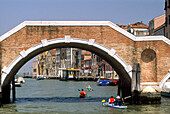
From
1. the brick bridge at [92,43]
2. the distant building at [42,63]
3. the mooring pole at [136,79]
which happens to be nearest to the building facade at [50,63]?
the distant building at [42,63]

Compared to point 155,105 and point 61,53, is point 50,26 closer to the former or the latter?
point 155,105

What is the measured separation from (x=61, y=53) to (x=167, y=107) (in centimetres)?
10555

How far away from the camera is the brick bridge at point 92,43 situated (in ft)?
86.5

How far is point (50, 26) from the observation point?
26.6m

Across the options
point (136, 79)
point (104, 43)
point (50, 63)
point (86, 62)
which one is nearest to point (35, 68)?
point (50, 63)

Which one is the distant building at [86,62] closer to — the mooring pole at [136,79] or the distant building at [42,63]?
the distant building at [42,63]

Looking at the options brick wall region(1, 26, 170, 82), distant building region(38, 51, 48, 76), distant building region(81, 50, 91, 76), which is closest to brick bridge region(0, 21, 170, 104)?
brick wall region(1, 26, 170, 82)

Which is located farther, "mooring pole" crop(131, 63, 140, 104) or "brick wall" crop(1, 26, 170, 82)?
"brick wall" crop(1, 26, 170, 82)

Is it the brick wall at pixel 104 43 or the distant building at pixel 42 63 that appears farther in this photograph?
the distant building at pixel 42 63

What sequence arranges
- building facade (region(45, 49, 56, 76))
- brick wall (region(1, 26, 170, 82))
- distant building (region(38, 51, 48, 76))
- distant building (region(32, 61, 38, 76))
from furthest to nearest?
1. distant building (region(32, 61, 38, 76))
2. distant building (region(38, 51, 48, 76))
3. building facade (region(45, 49, 56, 76))
4. brick wall (region(1, 26, 170, 82))

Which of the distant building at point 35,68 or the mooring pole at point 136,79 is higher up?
the distant building at point 35,68

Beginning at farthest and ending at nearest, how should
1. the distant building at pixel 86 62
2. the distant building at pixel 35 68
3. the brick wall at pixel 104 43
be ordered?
the distant building at pixel 35 68 → the distant building at pixel 86 62 → the brick wall at pixel 104 43

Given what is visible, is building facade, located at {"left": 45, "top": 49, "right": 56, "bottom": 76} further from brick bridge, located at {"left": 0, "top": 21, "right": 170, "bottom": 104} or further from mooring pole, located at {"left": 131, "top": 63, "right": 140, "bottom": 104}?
mooring pole, located at {"left": 131, "top": 63, "right": 140, "bottom": 104}

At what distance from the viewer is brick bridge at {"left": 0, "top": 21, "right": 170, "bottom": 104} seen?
26.4 meters
